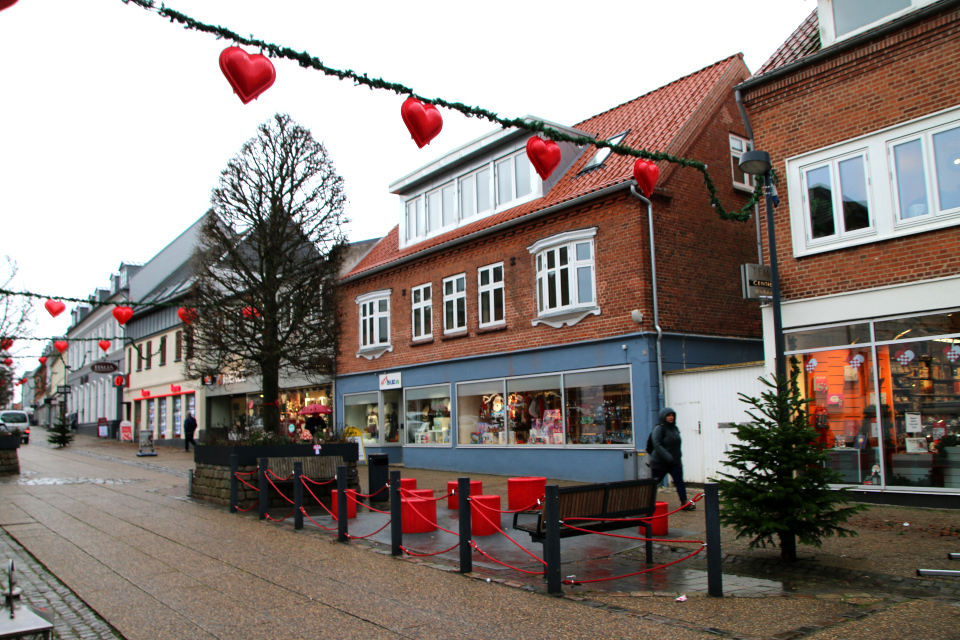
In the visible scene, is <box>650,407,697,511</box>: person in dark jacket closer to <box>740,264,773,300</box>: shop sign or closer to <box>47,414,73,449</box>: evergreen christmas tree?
<box>740,264,773,300</box>: shop sign

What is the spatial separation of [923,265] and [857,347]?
64.6 inches

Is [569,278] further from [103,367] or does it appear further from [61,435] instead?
[61,435]

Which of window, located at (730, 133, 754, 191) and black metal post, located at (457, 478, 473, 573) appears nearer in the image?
black metal post, located at (457, 478, 473, 573)

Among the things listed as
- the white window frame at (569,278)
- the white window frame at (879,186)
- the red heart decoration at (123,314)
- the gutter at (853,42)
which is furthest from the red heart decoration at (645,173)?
the red heart decoration at (123,314)

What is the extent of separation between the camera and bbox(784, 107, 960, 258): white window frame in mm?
11211

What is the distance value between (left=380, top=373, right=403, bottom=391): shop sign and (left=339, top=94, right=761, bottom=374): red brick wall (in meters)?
3.35

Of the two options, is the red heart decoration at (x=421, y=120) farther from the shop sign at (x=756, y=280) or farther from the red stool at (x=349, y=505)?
the shop sign at (x=756, y=280)

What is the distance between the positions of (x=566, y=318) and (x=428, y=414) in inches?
263

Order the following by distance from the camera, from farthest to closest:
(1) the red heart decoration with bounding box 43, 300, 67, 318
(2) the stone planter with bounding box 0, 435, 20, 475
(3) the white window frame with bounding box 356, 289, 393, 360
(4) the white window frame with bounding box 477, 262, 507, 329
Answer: (3) the white window frame with bounding box 356, 289, 393, 360, (2) the stone planter with bounding box 0, 435, 20, 475, (4) the white window frame with bounding box 477, 262, 507, 329, (1) the red heart decoration with bounding box 43, 300, 67, 318

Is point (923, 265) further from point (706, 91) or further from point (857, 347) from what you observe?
point (706, 91)

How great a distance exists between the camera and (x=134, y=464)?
82.8 feet

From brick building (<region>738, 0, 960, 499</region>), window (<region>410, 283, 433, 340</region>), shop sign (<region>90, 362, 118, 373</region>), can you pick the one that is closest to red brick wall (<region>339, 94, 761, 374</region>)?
window (<region>410, 283, 433, 340</region>)

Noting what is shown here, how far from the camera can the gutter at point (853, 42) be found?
1109cm

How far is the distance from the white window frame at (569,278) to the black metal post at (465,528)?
9.62m
